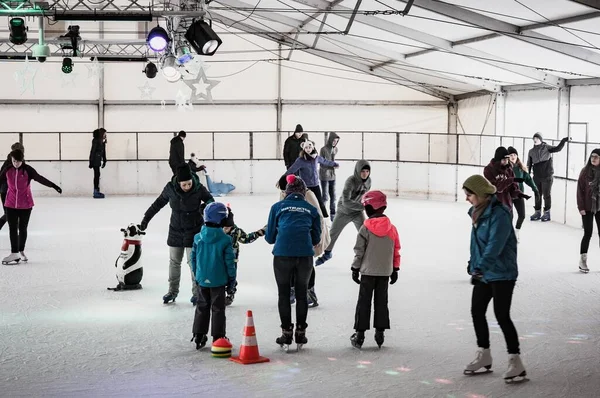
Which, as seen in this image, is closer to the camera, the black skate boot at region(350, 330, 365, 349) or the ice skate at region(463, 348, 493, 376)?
the ice skate at region(463, 348, 493, 376)

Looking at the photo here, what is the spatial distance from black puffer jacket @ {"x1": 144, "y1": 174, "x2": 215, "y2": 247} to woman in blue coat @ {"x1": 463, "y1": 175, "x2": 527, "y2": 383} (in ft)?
9.88

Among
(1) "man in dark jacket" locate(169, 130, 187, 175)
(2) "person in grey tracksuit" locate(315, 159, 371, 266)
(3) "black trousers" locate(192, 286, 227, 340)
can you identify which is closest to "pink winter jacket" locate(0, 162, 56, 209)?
(2) "person in grey tracksuit" locate(315, 159, 371, 266)

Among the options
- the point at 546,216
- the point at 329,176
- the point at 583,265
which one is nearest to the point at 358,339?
the point at 583,265

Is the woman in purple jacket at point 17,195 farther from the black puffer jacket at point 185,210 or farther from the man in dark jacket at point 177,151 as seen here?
the man in dark jacket at point 177,151

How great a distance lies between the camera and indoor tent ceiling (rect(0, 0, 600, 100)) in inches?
524

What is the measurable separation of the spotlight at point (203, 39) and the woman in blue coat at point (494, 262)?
7.07 metres

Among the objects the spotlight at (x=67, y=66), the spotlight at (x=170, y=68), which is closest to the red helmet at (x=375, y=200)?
the spotlight at (x=170, y=68)

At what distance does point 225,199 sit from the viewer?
20656mm

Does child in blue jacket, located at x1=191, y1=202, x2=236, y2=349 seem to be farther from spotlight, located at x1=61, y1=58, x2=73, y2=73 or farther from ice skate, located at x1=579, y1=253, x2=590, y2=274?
spotlight, located at x1=61, y1=58, x2=73, y2=73

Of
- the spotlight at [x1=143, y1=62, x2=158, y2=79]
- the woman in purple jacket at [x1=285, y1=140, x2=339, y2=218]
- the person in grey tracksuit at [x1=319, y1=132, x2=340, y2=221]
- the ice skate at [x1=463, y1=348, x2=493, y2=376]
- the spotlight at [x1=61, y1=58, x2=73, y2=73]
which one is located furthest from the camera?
the spotlight at [x1=143, y1=62, x2=158, y2=79]

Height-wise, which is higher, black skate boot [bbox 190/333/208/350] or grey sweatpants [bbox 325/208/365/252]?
grey sweatpants [bbox 325/208/365/252]

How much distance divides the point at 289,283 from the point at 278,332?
29.8 inches

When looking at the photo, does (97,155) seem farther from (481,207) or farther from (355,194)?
(481,207)

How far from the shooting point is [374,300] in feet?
23.2
